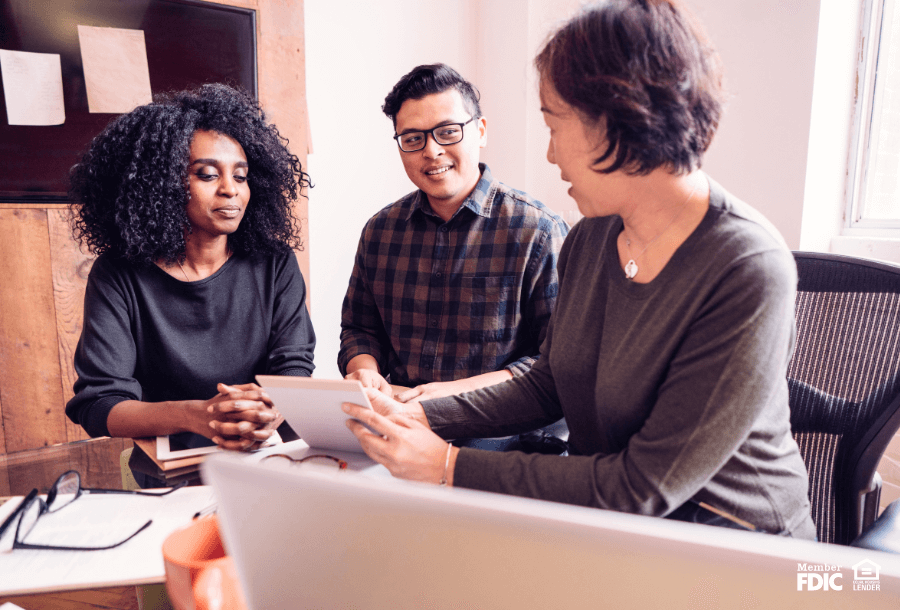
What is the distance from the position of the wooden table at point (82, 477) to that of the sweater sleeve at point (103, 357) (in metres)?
0.10

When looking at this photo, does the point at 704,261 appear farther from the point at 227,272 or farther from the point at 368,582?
the point at 227,272

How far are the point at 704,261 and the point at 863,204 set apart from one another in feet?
5.93


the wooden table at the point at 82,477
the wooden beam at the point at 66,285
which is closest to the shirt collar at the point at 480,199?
the wooden table at the point at 82,477

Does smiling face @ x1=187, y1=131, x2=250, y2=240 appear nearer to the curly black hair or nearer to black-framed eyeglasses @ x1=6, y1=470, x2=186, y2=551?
the curly black hair

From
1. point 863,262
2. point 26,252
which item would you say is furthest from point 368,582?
point 26,252

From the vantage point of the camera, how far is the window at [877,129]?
6.55 ft

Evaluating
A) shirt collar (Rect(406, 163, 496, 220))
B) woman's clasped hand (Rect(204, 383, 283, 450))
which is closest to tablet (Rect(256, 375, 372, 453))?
woman's clasped hand (Rect(204, 383, 283, 450))

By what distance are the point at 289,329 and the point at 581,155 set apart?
989 millimetres

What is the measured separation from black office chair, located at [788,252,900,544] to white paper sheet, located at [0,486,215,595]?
941 mm

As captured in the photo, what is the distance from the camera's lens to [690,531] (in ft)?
0.93

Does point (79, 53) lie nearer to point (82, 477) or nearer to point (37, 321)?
point (37, 321)

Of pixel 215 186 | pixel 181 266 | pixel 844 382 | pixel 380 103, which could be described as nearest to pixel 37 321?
pixel 181 266

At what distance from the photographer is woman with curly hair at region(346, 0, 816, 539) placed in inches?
26.7

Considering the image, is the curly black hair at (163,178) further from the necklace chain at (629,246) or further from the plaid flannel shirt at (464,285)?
the necklace chain at (629,246)
